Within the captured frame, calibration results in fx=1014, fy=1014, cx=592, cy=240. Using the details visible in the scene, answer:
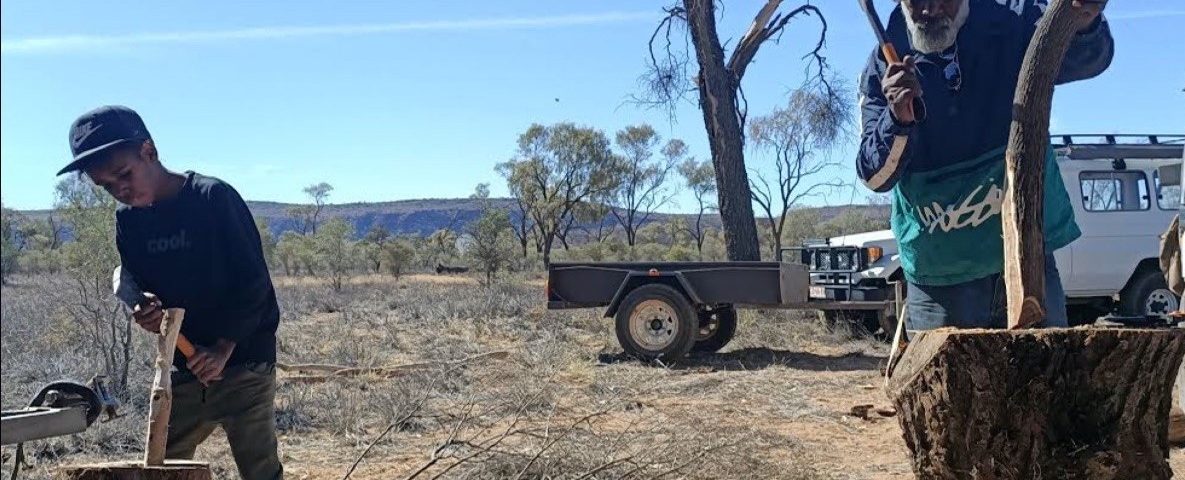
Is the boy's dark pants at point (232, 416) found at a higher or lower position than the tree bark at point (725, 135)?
lower

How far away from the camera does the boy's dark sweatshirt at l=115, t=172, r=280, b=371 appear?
343cm

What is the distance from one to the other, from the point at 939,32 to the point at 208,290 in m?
2.48

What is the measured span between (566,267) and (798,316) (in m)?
4.07

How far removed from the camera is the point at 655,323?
10.0m

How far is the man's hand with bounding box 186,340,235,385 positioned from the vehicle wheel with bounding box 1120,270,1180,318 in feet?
32.9

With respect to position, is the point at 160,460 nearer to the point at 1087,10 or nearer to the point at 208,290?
the point at 208,290

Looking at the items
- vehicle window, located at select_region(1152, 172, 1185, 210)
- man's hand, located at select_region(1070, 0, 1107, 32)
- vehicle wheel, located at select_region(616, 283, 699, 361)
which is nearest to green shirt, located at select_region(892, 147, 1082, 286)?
man's hand, located at select_region(1070, 0, 1107, 32)

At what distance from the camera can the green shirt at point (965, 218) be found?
285cm

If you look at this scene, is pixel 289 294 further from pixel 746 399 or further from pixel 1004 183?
pixel 1004 183

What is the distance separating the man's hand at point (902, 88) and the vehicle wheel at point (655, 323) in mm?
7184

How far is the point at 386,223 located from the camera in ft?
360

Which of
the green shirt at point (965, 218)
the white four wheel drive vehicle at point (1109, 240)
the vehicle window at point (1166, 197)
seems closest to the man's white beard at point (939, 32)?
the green shirt at point (965, 218)

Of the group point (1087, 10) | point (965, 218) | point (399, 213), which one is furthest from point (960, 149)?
point (399, 213)

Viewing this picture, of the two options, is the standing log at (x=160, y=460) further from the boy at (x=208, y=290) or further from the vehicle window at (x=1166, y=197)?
the vehicle window at (x=1166, y=197)
